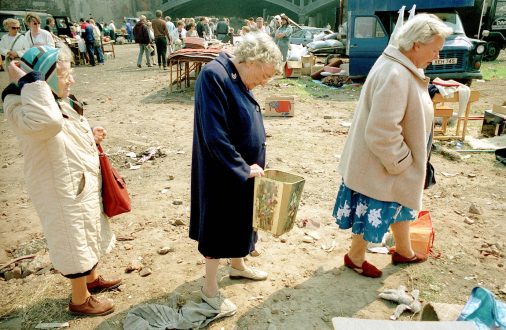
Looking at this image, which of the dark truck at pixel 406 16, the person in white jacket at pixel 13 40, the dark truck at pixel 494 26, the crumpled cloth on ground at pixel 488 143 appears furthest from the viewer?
the dark truck at pixel 494 26

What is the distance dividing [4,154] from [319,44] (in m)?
14.3

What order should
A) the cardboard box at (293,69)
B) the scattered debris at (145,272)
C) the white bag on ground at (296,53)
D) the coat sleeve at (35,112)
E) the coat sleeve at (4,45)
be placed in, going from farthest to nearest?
1. the white bag on ground at (296,53)
2. the cardboard box at (293,69)
3. the coat sleeve at (4,45)
4. the scattered debris at (145,272)
5. the coat sleeve at (35,112)

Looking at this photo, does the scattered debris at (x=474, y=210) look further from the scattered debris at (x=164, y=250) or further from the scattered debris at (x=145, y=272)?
the scattered debris at (x=145, y=272)

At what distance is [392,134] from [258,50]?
1003 millimetres

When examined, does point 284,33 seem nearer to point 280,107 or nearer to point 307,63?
point 307,63

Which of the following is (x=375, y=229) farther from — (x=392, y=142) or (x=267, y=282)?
(x=267, y=282)

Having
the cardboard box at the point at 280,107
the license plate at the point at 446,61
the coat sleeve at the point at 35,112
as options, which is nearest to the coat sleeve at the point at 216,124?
the coat sleeve at the point at 35,112

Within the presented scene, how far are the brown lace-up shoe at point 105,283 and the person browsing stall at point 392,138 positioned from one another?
184 centimetres

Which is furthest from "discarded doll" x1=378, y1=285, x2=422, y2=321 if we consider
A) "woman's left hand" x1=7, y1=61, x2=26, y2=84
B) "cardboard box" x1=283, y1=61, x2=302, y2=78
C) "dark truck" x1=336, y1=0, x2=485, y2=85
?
"cardboard box" x1=283, y1=61, x2=302, y2=78

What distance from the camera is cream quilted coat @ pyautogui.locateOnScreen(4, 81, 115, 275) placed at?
1.88 meters

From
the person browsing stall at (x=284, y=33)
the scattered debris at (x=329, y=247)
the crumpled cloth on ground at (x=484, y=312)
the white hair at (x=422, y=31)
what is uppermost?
the person browsing stall at (x=284, y=33)

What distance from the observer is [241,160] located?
2074 millimetres

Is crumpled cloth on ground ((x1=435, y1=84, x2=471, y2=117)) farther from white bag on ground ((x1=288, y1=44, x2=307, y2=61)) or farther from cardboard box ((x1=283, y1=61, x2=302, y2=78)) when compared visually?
white bag on ground ((x1=288, y1=44, x2=307, y2=61))

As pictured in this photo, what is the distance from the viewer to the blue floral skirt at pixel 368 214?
2506mm
